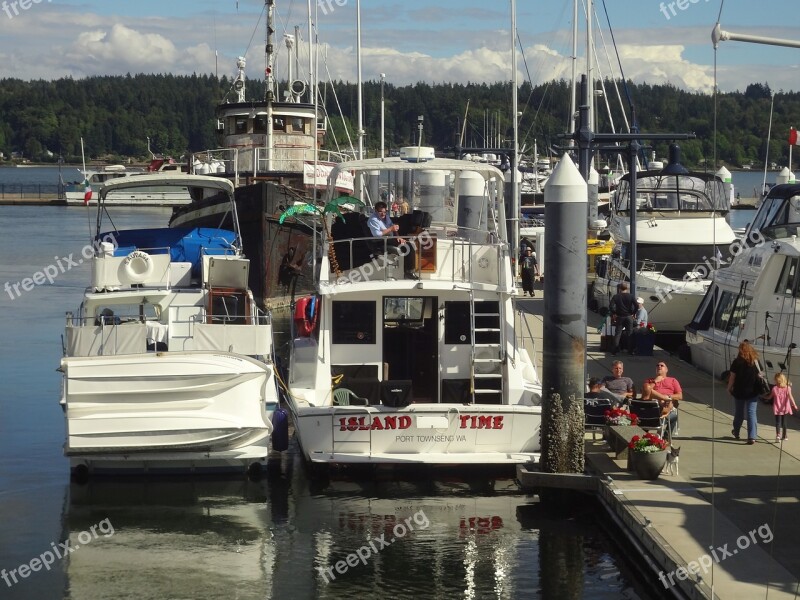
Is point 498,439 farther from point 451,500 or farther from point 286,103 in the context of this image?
point 286,103

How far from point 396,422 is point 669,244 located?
1771 centimetres

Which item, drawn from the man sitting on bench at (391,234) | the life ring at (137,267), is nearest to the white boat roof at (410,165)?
the man sitting on bench at (391,234)

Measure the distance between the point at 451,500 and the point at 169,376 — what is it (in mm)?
4242

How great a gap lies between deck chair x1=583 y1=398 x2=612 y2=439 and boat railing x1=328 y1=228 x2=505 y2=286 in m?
2.33

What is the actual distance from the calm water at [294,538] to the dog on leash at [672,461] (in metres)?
1.17

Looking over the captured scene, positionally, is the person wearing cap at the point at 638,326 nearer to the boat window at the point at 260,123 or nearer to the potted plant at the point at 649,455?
the potted plant at the point at 649,455

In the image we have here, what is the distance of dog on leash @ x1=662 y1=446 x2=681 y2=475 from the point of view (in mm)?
15266

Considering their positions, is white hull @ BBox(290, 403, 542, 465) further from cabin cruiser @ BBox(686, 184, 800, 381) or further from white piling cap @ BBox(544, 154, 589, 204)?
cabin cruiser @ BBox(686, 184, 800, 381)

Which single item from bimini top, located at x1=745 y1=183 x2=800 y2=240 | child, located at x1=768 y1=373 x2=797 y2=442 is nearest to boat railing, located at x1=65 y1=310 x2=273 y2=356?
child, located at x1=768 y1=373 x2=797 y2=442

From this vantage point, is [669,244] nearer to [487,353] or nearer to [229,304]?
[229,304]

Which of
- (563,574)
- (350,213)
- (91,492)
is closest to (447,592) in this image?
(563,574)

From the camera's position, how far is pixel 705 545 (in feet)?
41.0

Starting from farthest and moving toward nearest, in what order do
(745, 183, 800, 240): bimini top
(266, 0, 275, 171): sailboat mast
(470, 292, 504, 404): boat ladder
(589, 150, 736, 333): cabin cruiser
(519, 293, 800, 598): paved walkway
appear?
1. (266, 0, 275, 171): sailboat mast
2. (589, 150, 736, 333): cabin cruiser
3. (745, 183, 800, 240): bimini top
4. (470, 292, 504, 404): boat ladder
5. (519, 293, 800, 598): paved walkway

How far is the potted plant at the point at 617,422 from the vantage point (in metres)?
16.3
